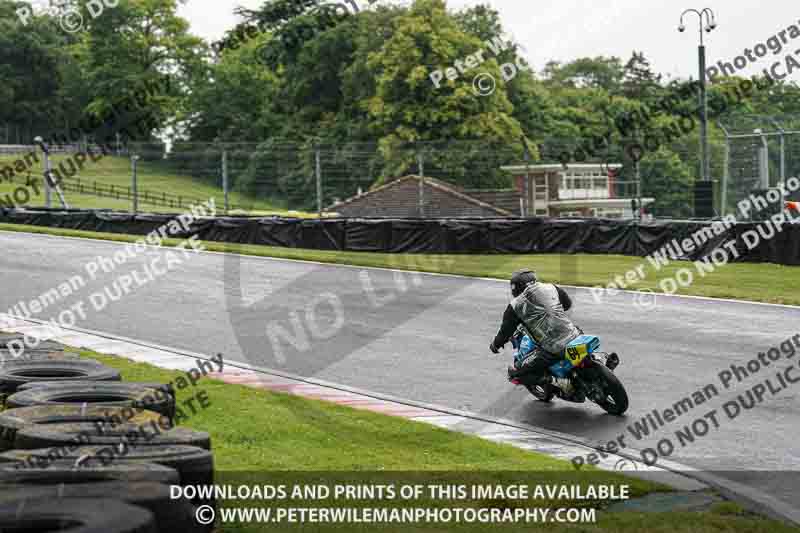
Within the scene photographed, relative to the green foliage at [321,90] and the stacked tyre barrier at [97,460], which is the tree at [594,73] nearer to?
the green foliage at [321,90]

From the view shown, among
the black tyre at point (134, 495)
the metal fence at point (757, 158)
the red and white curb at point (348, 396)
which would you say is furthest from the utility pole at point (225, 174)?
the black tyre at point (134, 495)

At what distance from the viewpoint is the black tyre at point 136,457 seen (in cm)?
586

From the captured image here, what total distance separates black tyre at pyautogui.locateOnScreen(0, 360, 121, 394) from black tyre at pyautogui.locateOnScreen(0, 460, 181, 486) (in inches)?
137

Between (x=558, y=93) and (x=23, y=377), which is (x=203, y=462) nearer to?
(x=23, y=377)

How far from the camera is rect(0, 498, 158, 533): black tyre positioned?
4617 mm

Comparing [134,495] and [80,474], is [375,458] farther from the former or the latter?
[134,495]

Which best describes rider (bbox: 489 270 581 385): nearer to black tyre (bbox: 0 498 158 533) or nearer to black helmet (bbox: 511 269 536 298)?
black helmet (bbox: 511 269 536 298)

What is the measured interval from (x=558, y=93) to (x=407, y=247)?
87.6 meters

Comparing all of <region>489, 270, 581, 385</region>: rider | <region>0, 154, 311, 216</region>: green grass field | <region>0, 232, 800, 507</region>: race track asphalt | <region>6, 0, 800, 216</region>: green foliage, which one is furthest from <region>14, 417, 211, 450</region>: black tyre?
<region>6, 0, 800, 216</region>: green foliage

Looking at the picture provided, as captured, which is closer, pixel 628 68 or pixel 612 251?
pixel 612 251

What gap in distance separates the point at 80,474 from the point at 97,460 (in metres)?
0.28

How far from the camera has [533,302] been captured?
11.2 m

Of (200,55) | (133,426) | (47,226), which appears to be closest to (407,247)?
(47,226)

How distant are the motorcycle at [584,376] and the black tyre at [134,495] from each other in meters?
5.98
